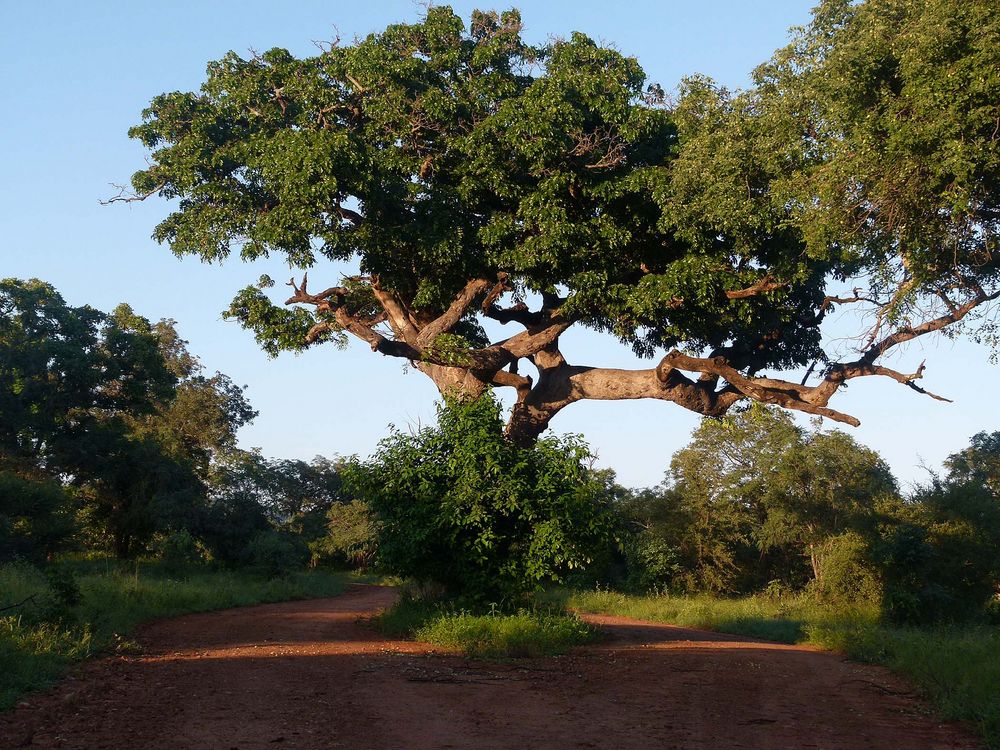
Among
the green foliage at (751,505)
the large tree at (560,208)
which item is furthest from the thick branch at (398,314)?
the green foliage at (751,505)

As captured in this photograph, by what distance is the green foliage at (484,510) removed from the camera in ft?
45.1

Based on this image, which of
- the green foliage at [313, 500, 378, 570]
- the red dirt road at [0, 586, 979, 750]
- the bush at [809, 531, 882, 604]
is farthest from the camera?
the green foliage at [313, 500, 378, 570]

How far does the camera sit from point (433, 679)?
9.44 meters

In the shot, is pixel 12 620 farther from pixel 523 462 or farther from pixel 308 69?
pixel 308 69

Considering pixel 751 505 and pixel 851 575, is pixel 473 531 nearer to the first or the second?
pixel 851 575

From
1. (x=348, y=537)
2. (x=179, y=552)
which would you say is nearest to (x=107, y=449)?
(x=179, y=552)

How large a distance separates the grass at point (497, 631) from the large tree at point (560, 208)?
14.2 ft

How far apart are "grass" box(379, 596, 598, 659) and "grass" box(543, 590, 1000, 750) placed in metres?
2.60

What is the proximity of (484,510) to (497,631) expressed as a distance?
6.51 feet

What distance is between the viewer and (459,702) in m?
8.10

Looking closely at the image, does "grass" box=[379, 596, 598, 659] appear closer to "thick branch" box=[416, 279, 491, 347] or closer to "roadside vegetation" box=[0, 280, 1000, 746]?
"roadside vegetation" box=[0, 280, 1000, 746]

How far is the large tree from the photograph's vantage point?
41.0 ft

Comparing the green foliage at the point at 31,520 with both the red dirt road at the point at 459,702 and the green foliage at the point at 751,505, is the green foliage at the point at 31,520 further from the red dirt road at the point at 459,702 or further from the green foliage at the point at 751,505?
the green foliage at the point at 751,505

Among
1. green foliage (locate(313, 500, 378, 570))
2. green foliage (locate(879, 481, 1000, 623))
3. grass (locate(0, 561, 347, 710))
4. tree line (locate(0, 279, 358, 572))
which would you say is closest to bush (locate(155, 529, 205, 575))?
tree line (locate(0, 279, 358, 572))
